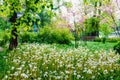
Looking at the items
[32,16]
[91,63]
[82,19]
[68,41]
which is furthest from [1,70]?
[82,19]

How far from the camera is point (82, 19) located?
3222 cm

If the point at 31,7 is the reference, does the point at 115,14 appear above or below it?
below

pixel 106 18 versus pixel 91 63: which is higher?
pixel 91 63

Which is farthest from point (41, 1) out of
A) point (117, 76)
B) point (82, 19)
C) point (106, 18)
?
point (106, 18)

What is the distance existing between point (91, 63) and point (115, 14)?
22815mm

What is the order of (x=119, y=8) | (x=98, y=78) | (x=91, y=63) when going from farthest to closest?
(x=119, y=8) → (x=91, y=63) → (x=98, y=78)

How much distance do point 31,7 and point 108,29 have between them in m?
23.9

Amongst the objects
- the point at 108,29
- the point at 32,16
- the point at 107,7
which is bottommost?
the point at 108,29

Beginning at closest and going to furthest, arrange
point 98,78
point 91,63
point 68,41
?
point 98,78 < point 91,63 < point 68,41

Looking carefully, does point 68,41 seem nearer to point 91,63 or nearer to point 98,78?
point 91,63

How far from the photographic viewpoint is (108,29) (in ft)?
109

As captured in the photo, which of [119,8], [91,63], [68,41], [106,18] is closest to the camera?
[91,63]

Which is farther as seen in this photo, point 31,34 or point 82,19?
point 82,19

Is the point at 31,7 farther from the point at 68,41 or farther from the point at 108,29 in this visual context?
the point at 108,29
